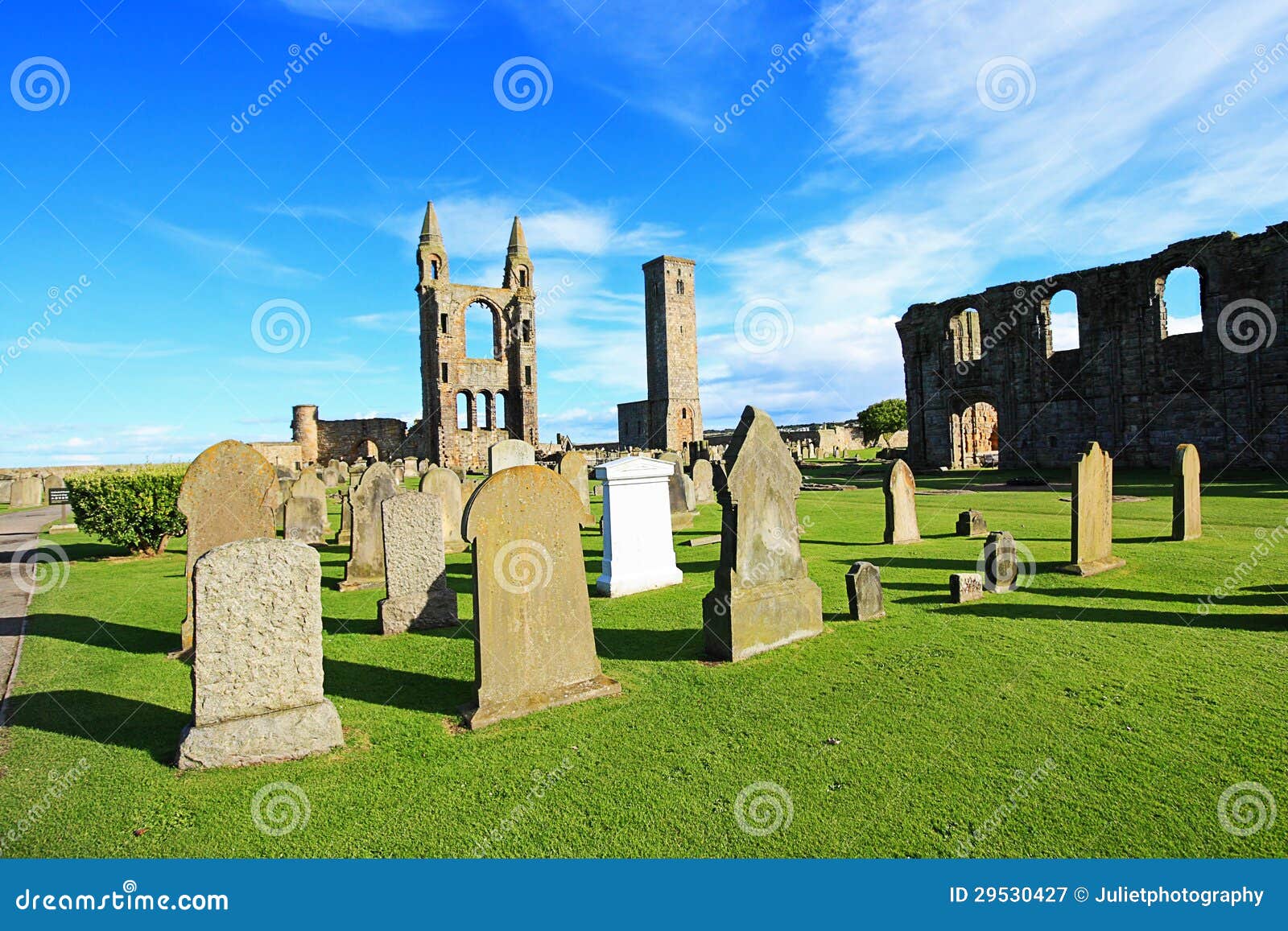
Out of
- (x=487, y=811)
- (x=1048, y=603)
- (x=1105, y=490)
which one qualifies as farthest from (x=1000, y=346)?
(x=487, y=811)

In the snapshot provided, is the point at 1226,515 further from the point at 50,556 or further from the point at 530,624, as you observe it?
the point at 50,556

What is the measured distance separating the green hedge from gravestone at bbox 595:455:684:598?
8563 millimetres

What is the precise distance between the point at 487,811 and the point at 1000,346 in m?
32.2

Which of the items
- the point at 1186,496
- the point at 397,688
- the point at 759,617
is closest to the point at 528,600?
the point at 397,688

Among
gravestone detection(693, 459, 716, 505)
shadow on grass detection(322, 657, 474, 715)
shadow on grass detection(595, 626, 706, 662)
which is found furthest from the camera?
gravestone detection(693, 459, 716, 505)

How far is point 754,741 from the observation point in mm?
4223

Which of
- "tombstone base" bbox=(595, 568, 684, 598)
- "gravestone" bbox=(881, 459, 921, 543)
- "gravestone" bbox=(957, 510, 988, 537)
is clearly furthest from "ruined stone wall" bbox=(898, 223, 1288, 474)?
"tombstone base" bbox=(595, 568, 684, 598)

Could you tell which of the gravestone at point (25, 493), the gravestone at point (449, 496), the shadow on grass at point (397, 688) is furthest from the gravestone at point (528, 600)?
the gravestone at point (25, 493)

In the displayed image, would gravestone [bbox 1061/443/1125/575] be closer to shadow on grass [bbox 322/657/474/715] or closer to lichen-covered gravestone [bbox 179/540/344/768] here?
shadow on grass [bbox 322/657/474/715]

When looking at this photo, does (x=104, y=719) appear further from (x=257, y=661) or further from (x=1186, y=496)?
(x=1186, y=496)

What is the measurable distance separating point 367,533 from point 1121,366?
1123 inches

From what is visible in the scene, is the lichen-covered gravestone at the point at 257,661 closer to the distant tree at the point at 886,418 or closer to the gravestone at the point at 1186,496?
the gravestone at the point at 1186,496

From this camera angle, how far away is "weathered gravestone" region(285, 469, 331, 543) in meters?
13.4

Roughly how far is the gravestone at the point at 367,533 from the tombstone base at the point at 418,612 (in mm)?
2539
